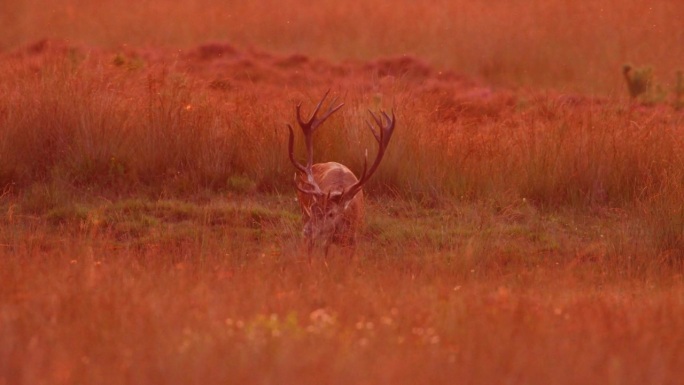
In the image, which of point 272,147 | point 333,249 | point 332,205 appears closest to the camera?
point 333,249

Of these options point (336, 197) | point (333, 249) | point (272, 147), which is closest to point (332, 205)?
point (336, 197)

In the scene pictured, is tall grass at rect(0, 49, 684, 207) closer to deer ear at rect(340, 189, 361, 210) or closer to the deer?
the deer

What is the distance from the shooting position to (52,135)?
1164 cm

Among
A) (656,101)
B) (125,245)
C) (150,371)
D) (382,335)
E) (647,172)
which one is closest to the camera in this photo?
(150,371)

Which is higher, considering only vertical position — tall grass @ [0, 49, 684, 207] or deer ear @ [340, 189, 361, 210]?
deer ear @ [340, 189, 361, 210]

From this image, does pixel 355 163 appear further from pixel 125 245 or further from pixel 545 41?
pixel 545 41

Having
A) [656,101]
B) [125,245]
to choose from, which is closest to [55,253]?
[125,245]

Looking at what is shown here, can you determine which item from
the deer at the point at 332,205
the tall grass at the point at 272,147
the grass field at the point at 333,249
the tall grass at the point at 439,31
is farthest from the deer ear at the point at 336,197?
the tall grass at the point at 439,31

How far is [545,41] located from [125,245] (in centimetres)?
2204

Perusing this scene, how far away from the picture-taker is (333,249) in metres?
8.13

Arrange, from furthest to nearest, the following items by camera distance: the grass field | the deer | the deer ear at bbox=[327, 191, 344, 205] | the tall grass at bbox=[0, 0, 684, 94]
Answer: the tall grass at bbox=[0, 0, 684, 94] → the deer ear at bbox=[327, 191, 344, 205] → the deer → the grass field

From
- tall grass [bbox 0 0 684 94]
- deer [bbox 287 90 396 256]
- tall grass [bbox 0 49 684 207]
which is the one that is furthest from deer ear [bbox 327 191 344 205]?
tall grass [bbox 0 0 684 94]

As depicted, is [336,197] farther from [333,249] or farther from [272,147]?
[272,147]

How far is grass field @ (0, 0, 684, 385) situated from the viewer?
195 inches
